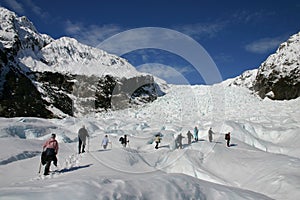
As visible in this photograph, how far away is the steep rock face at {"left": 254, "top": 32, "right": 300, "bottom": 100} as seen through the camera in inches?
2203

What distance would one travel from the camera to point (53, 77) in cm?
7600

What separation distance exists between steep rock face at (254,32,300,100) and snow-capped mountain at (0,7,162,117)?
3570 centimetres

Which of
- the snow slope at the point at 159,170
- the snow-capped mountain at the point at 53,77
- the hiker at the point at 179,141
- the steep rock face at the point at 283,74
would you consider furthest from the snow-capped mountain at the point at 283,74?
the hiker at the point at 179,141

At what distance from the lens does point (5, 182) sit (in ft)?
29.5

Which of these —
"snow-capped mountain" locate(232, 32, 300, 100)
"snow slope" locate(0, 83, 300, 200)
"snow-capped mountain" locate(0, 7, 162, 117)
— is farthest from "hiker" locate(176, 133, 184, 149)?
"snow-capped mountain" locate(0, 7, 162, 117)

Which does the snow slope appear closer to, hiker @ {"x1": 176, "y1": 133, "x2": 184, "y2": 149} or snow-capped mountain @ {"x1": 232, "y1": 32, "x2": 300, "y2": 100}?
hiker @ {"x1": 176, "y1": 133, "x2": 184, "y2": 149}

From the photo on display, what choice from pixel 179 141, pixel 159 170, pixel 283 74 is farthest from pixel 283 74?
pixel 159 170

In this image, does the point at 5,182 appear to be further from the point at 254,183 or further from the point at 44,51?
the point at 44,51

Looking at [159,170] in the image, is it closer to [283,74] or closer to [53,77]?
[283,74]

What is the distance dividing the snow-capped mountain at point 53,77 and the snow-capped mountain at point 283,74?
3518cm

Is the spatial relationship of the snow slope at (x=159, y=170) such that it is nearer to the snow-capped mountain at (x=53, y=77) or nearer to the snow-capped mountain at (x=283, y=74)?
the snow-capped mountain at (x=283, y=74)

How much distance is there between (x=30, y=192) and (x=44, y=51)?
88578 mm

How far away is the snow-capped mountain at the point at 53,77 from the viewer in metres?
65.1

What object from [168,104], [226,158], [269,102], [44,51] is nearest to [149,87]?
[168,104]
